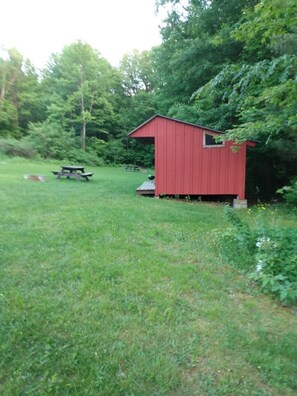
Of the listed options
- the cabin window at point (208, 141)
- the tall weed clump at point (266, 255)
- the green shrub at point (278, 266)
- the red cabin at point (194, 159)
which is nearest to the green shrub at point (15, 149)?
the red cabin at point (194, 159)

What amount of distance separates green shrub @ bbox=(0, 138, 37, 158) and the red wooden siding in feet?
47.9

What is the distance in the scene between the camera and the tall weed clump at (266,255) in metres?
2.95

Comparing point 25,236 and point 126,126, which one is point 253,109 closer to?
point 25,236

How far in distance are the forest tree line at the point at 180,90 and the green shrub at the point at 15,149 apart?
2.7 inches

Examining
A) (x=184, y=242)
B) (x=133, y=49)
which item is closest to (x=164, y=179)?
(x=184, y=242)

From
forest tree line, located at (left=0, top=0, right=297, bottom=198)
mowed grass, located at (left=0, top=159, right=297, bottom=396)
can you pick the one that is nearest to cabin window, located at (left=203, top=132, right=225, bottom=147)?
Result: forest tree line, located at (left=0, top=0, right=297, bottom=198)

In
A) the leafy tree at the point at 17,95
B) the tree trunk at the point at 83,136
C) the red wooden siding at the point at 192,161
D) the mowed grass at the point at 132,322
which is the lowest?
the mowed grass at the point at 132,322

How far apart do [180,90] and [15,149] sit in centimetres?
1299

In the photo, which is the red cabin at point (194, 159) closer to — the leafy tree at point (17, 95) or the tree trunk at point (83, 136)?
the tree trunk at point (83, 136)

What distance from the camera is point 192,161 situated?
28.6 feet

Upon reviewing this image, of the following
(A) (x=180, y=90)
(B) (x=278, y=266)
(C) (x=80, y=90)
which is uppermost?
(C) (x=80, y=90)

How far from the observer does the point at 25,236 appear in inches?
166

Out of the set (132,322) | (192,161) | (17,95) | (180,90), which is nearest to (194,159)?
(192,161)

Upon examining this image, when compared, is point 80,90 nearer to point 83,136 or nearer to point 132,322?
point 83,136
